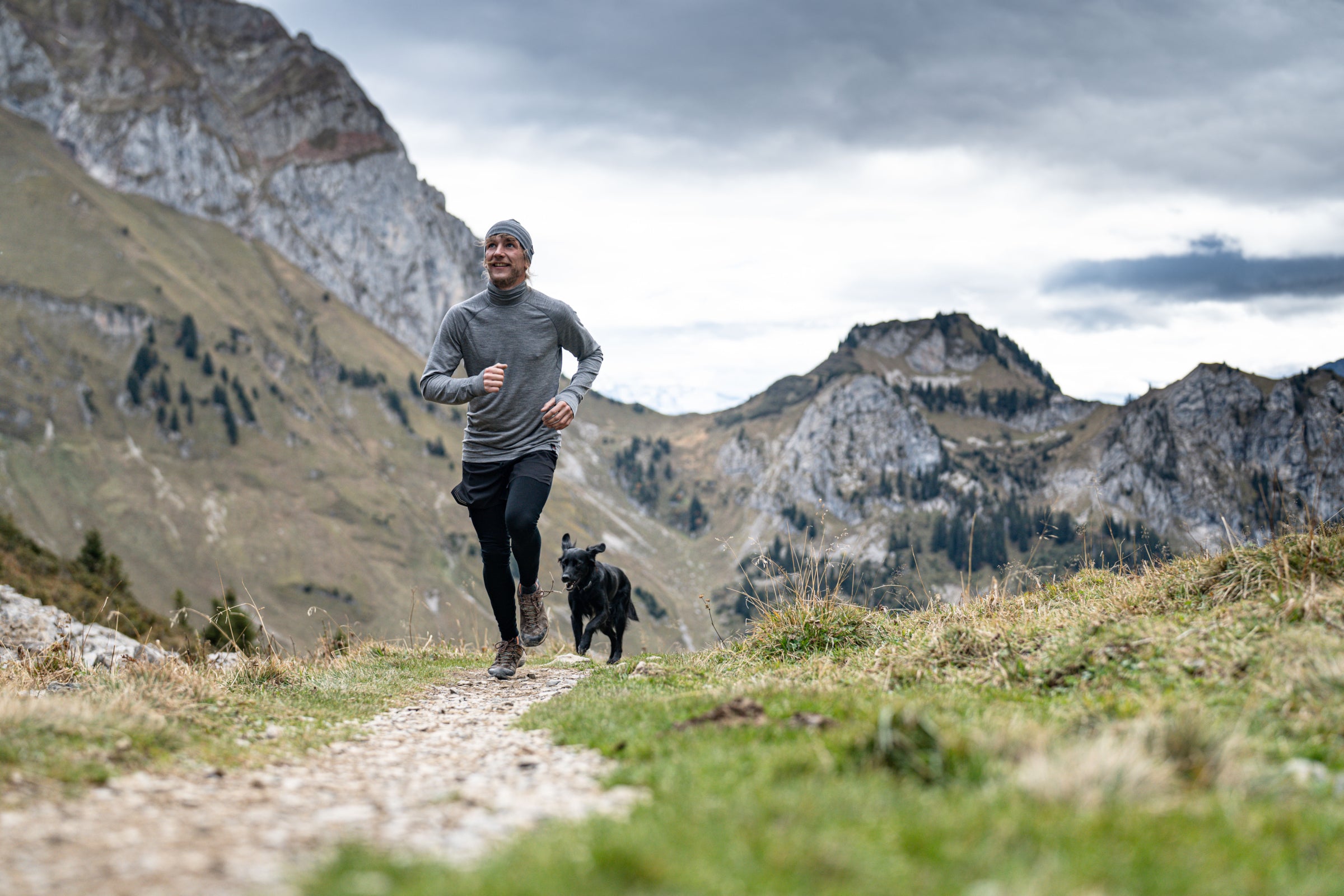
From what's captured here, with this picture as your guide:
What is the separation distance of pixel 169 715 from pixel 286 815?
2851 mm

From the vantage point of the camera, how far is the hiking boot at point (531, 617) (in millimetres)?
10969

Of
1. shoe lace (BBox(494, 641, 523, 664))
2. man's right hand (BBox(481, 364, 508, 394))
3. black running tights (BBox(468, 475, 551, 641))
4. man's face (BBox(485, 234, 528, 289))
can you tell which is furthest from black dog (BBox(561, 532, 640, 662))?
man's face (BBox(485, 234, 528, 289))

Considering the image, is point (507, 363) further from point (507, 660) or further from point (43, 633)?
point (43, 633)

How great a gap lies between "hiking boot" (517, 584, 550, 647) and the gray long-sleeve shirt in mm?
1969

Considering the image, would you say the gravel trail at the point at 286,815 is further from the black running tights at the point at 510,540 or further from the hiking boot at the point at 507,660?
the hiking boot at the point at 507,660

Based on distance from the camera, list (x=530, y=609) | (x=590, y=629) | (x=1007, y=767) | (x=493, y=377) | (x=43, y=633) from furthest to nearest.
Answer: (x=43, y=633), (x=590, y=629), (x=530, y=609), (x=493, y=377), (x=1007, y=767)

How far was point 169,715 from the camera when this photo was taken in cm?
Result: 618

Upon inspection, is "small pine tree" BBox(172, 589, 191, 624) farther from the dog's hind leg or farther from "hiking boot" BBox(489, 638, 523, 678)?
the dog's hind leg

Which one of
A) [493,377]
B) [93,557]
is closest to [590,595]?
[493,377]

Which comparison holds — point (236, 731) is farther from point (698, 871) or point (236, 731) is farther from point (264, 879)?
point (698, 871)

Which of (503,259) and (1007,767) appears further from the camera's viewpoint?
(503,259)

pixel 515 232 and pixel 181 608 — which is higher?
pixel 515 232

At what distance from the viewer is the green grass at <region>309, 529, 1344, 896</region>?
281 centimetres

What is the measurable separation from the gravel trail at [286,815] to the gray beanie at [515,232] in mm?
6167
